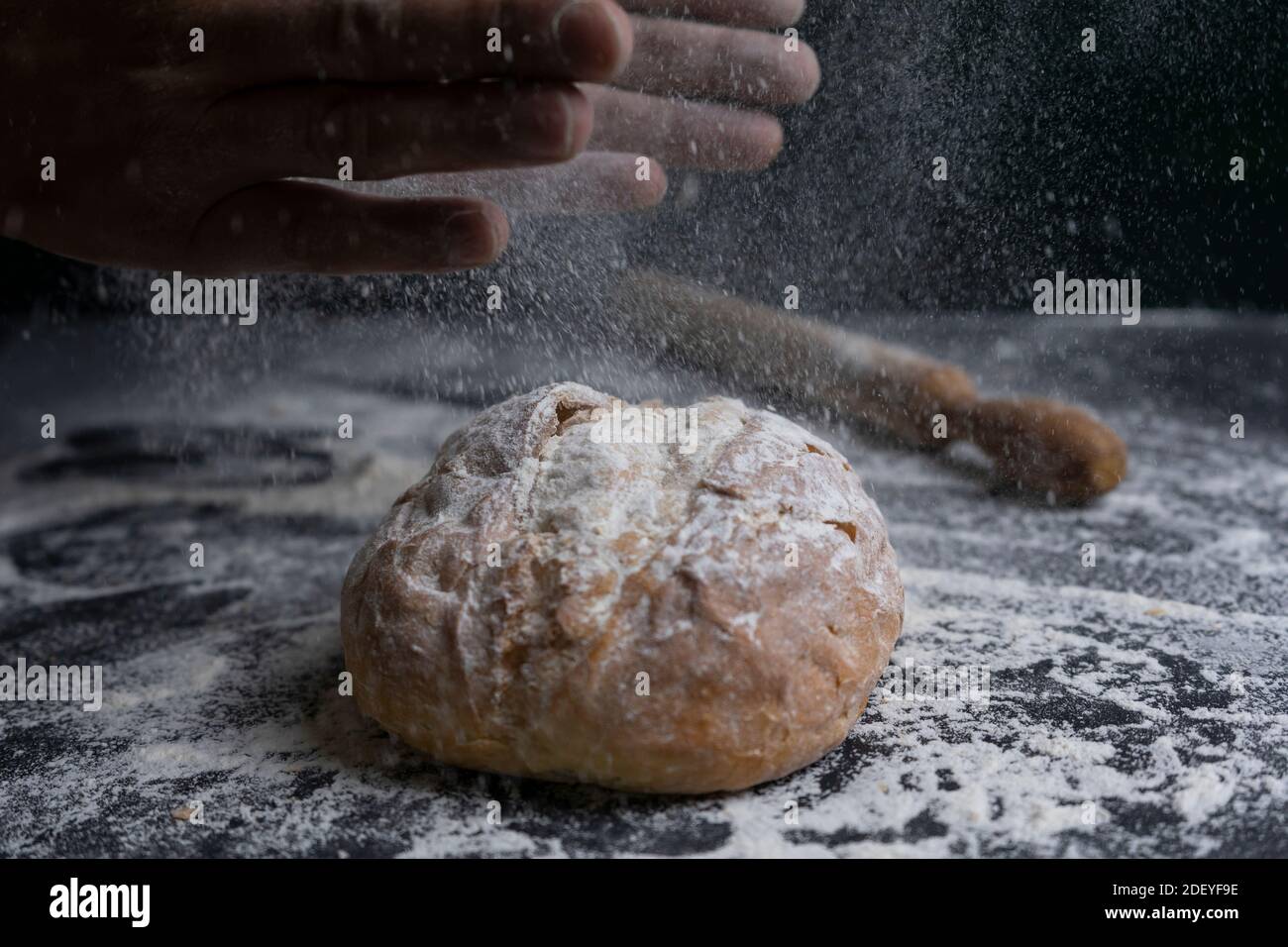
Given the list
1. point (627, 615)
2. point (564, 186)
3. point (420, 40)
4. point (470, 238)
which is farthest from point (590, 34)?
point (627, 615)

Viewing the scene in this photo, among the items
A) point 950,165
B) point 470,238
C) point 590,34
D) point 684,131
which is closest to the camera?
point 590,34

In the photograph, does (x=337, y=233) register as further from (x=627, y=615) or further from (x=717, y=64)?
(x=627, y=615)

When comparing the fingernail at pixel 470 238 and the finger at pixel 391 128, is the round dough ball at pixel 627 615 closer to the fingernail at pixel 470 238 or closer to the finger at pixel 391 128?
the fingernail at pixel 470 238

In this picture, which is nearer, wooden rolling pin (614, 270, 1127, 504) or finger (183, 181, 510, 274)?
finger (183, 181, 510, 274)

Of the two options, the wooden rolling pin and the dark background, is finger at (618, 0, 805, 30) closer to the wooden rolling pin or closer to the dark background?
the dark background

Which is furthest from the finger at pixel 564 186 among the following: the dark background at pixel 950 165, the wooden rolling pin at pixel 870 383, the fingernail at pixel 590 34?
the fingernail at pixel 590 34

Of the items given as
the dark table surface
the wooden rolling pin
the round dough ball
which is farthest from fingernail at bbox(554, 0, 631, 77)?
the dark table surface
